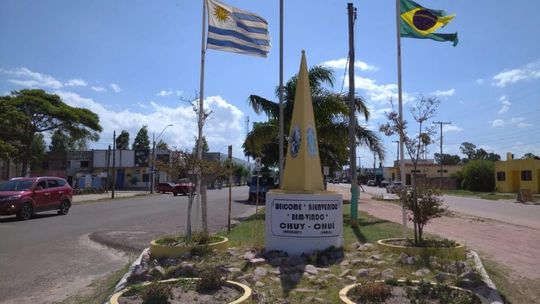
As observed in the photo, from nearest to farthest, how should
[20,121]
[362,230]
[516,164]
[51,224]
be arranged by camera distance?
1. [362,230]
2. [51,224]
3. [20,121]
4. [516,164]

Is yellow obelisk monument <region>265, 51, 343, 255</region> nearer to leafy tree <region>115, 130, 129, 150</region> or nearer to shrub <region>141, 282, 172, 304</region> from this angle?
shrub <region>141, 282, 172, 304</region>

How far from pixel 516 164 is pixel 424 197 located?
52.2 meters

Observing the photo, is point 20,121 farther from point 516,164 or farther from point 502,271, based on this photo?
point 516,164

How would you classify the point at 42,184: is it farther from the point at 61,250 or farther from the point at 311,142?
the point at 311,142

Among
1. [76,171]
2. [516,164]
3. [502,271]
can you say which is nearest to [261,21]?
[502,271]

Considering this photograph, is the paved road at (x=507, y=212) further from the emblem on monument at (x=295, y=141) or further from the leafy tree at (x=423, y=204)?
the emblem on monument at (x=295, y=141)

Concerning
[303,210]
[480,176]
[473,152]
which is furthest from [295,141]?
[473,152]

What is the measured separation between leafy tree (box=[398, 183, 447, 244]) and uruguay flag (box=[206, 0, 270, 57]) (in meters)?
5.65

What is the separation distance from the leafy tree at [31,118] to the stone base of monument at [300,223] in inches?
1715

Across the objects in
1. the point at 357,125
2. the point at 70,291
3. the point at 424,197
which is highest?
the point at 357,125

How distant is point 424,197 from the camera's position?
10250 mm

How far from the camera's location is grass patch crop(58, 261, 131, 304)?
7.50 metres

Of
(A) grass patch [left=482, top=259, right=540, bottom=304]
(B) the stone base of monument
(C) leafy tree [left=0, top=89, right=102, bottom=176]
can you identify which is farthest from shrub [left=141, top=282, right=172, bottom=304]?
(C) leafy tree [left=0, top=89, right=102, bottom=176]

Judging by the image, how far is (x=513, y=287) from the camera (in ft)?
26.9
